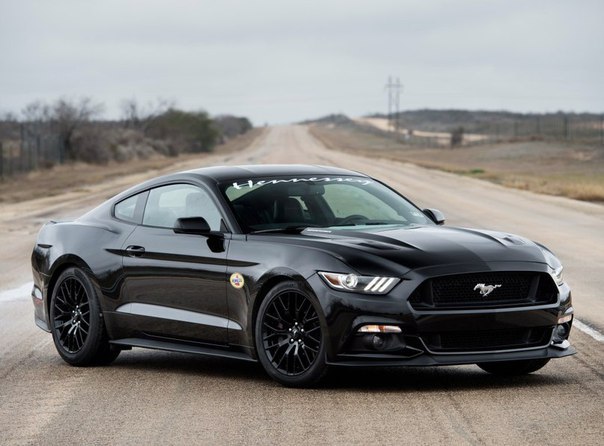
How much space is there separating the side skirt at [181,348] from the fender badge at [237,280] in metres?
0.44

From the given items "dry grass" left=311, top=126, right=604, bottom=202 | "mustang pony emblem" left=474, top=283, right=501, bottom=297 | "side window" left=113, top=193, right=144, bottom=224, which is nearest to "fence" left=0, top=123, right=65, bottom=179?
"dry grass" left=311, top=126, right=604, bottom=202

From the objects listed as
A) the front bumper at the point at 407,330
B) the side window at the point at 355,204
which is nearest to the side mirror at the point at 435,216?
the side window at the point at 355,204

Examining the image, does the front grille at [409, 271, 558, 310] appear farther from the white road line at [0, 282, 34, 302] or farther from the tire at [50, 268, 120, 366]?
the white road line at [0, 282, 34, 302]

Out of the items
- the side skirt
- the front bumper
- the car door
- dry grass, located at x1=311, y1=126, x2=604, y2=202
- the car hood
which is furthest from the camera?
dry grass, located at x1=311, y1=126, x2=604, y2=202

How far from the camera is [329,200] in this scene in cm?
950

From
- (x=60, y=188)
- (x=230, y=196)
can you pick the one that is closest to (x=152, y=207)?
(x=230, y=196)

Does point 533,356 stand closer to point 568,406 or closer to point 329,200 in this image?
point 568,406

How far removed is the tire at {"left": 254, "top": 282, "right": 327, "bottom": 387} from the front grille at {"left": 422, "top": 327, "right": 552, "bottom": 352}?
0.67 m

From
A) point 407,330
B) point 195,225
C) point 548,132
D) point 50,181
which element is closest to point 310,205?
point 195,225

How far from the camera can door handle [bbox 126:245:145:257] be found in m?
9.63

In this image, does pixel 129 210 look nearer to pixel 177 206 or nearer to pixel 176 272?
pixel 177 206

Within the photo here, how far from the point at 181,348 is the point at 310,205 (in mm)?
1308

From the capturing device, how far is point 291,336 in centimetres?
834

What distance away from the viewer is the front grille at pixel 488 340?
8.09m
